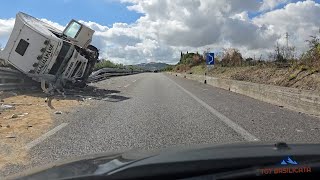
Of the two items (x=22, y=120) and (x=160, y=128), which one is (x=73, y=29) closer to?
(x=22, y=120)

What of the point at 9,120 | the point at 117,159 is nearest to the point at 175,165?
the point at 117,159

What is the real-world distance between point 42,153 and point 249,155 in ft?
16.6

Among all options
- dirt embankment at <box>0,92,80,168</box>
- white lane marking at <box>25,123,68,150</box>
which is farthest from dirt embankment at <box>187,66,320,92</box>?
white lane marking at <box>25,123,68,150</box>

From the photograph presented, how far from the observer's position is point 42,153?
7.35 m

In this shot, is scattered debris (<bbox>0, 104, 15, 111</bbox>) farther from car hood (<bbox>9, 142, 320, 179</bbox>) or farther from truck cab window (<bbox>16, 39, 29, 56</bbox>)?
car hood (<bbox>9, 142, 320, 179</bbox>)

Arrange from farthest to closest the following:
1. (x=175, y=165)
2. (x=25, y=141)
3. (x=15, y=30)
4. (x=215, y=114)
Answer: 1. (x=15, y=30)
2. (x=215, y=114)
3. (x=25, y=141)
4. (x=175, y=165)

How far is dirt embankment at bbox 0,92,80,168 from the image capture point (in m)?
7.55

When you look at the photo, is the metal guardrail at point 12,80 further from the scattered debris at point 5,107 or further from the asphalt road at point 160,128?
the asphalt road at point 160,128

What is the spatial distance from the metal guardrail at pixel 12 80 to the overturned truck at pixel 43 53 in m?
0.43

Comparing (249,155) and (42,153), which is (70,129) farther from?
(249,155)

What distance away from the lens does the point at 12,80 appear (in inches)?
734

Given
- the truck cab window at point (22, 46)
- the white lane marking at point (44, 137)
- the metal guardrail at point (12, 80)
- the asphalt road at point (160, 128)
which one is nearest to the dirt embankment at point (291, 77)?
the asphalt road at point (160, 128)

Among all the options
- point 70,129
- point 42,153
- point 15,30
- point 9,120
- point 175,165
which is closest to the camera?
point 175,165

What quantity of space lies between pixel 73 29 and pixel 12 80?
476 centimetres
